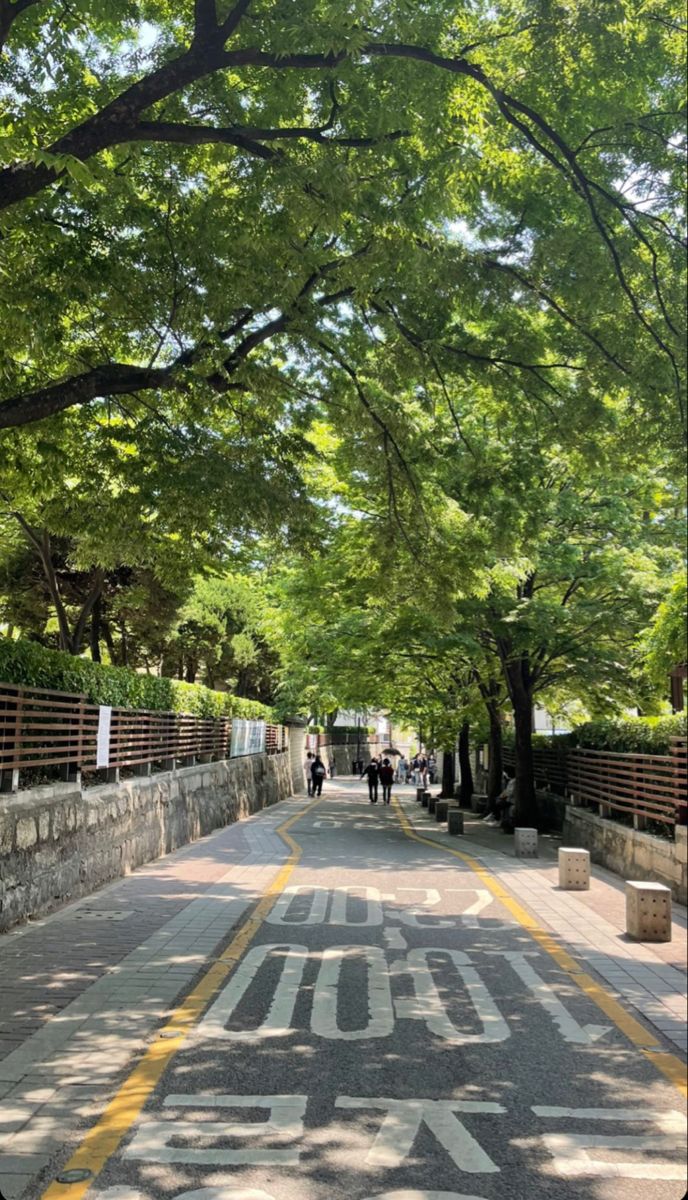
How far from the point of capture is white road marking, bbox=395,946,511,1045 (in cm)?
545

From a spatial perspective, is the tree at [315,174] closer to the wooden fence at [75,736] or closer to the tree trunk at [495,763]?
the wooden fence at [75,736]

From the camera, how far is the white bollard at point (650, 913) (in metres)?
7.98

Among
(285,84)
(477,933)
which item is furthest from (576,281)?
(477,933)

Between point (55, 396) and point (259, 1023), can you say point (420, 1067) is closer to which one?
point (259, 1023)

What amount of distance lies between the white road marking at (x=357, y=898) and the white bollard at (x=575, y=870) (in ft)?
7.94

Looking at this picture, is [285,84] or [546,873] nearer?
[285,84]

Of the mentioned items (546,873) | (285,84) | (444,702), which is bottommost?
(546,873)

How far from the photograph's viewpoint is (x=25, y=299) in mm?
7266

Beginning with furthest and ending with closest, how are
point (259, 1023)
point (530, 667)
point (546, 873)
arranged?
point (530, 667) < point (546, 873) < point (259, 1023)

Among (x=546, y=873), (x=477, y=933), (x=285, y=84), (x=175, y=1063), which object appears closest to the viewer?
(x=175, y=1063)

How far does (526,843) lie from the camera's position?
15.1 metres

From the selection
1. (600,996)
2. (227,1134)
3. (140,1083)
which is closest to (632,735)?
(600,996)

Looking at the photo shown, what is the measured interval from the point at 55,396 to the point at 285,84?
3.19 m

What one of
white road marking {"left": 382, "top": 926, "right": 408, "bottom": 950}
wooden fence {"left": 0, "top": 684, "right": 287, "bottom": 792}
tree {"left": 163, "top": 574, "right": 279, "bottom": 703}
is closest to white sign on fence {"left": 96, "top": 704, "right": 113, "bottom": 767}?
wooden fence {"left": 0, "top": 684, "right": 287, "bottom": 792}
